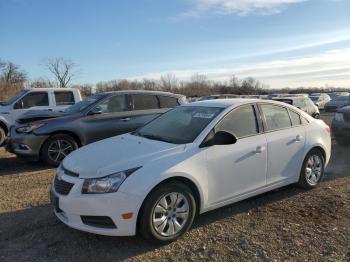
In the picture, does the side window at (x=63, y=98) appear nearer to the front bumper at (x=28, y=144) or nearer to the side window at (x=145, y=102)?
the side window at (x=145, y=102)

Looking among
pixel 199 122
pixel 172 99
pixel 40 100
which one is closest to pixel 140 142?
pixel 199 122

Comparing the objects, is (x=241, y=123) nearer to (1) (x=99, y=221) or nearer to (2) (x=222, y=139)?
(2) (x=222, y=139)

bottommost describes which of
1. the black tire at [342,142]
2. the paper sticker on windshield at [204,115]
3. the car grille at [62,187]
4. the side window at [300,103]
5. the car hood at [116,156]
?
the black tire at [342,142]

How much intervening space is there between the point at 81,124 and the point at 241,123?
4.57m

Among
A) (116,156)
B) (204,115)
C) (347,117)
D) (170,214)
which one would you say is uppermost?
(204,115)

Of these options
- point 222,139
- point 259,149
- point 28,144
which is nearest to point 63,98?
point 28,144

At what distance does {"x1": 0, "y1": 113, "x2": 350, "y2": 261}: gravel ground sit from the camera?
4070 mm

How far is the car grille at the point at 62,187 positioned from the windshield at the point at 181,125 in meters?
1.34

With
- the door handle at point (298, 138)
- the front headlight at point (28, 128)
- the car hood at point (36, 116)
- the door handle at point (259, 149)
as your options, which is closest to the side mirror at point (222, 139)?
the door handle at point (259, 149)

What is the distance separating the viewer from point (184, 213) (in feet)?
14.5

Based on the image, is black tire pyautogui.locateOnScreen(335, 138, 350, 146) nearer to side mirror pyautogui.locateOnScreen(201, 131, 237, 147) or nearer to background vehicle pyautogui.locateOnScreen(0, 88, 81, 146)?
side mirror pyautogui.locateOnScreen(201, 131, 237, 147)

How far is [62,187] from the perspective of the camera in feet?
14.3

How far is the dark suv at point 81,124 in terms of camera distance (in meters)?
8.33

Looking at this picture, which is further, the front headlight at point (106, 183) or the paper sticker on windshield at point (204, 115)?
the paper sticker on windshield at point (204, 115)
